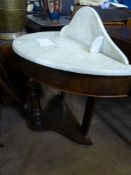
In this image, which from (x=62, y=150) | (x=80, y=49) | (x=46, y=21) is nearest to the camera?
(x=80, y=49)

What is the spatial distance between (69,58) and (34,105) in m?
0.61

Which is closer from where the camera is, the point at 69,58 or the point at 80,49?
the point at 69,58

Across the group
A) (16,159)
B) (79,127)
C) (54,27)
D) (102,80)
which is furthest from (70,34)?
(16,159)

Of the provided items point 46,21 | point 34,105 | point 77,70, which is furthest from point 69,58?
point 46,21

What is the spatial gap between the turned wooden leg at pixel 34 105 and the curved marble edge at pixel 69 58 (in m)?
0.28

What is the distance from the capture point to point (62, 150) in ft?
4.67

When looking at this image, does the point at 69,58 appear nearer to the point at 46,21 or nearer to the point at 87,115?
the point at 87,115

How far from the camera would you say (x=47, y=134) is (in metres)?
1.55

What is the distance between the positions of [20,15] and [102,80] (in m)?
0.85

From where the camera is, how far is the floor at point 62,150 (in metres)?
1.29

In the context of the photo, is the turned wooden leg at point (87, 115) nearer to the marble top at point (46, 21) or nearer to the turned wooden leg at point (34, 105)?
the turned wooden leg at point (34, 105)

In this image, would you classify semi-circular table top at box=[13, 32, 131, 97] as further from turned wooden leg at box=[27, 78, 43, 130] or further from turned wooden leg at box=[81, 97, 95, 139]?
turned wooden leg at box=[81, 97, 95, 139]

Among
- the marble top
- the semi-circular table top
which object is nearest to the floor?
the semi-circular table top

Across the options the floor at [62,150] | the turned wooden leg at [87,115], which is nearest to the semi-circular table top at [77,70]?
the turned wooden leg at [87,115]
